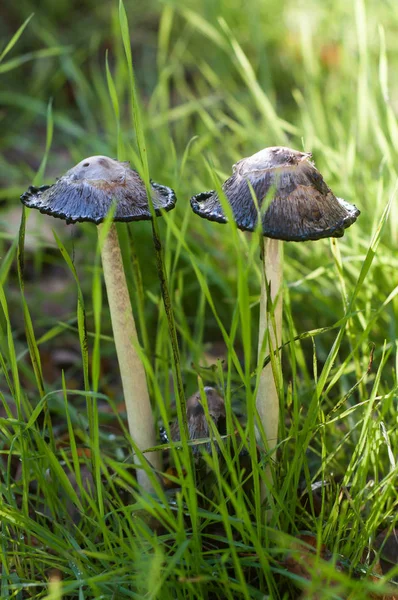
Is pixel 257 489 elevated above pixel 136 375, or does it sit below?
below

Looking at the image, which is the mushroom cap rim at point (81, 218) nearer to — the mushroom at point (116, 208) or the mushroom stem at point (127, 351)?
the mushroom at point (116, 208)

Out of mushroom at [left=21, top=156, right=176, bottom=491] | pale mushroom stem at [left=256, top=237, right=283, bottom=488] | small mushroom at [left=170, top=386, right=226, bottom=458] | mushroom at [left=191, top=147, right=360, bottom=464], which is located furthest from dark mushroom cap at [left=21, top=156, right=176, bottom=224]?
small mushroom at [left=170, top=386, right=226, bottom=458]

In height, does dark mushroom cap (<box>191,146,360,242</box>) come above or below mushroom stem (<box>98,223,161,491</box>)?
above

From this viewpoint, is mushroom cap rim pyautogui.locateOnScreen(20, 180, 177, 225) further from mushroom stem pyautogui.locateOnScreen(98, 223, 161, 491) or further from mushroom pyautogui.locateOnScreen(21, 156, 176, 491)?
mushroom stem pyautogui.locateOnScreen(98, 223, 161, 491)

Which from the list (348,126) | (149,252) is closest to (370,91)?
Answer: (348,126)

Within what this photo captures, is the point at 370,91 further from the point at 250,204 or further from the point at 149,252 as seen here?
the point at 250,204

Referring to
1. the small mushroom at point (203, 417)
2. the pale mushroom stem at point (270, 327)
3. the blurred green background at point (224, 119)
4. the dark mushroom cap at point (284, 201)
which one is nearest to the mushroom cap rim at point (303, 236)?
the dark mushroom cap at point (284, 201)
